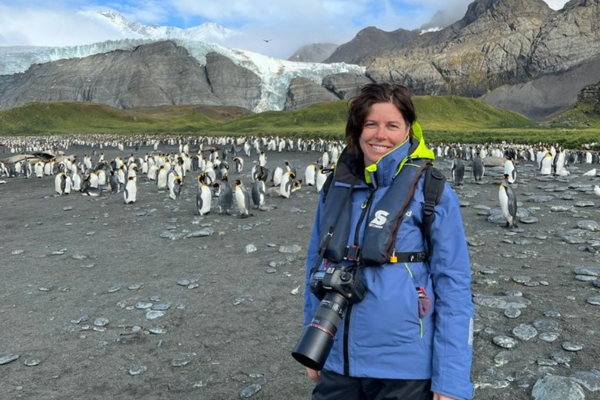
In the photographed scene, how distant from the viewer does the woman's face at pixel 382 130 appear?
2260 millimetres

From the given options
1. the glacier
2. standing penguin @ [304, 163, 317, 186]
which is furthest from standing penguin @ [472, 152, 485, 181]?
the glacier

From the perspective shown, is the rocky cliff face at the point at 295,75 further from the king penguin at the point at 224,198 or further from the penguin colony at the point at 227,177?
the king penguin at the point at 224,198

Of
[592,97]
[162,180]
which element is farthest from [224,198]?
[592,97]

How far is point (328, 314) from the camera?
2.04m

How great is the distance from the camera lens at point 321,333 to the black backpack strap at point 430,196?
18.7 inches

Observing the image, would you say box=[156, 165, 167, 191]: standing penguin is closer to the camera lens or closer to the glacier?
the camera lens

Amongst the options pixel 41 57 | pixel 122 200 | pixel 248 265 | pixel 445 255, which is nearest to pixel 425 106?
pixel 122 200

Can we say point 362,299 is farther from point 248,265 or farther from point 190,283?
point 248,265

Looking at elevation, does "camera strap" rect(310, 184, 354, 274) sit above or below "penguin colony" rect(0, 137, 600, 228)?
above

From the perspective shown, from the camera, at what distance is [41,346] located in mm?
5168

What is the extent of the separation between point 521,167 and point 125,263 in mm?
21039

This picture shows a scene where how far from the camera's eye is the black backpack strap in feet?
6.82

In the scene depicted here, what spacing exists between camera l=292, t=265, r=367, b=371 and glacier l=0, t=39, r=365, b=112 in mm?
123477

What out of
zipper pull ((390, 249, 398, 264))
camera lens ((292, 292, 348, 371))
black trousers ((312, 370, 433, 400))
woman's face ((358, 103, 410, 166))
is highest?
woman's face ((358, 103, 410, 166))
